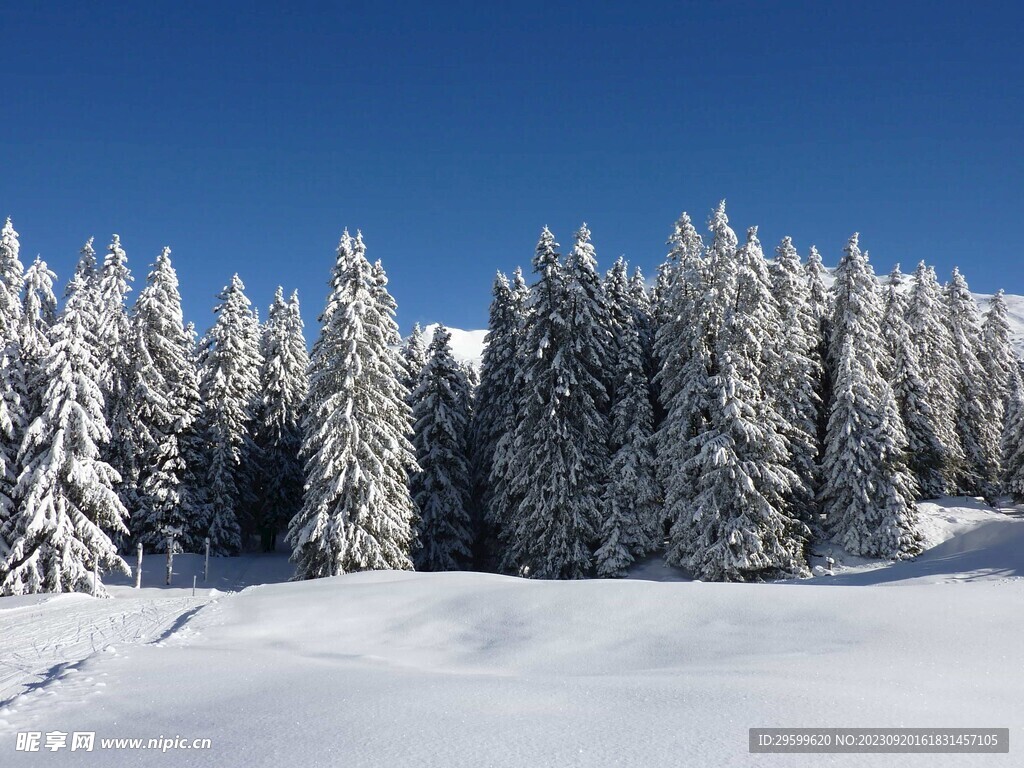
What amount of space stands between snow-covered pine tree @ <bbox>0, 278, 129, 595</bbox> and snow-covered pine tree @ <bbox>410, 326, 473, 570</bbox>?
12623 millimetres

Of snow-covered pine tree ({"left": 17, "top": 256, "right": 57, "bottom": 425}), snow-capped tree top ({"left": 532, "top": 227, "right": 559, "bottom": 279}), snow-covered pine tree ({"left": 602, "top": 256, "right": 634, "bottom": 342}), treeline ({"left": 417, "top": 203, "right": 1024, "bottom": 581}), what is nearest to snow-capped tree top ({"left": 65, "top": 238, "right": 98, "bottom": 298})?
snow-covered pine tree ({"left": 17, "top": 256, "right": 57, "bottom": 425})

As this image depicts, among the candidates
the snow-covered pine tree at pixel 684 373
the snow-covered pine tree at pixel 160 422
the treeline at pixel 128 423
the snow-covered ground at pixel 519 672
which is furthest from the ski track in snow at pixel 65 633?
the snow-covered pine tree at pixel 684 373

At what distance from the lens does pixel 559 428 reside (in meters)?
26.3

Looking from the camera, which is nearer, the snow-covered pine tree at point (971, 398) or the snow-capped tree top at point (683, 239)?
the snow-capped tree top at point (683, 239)

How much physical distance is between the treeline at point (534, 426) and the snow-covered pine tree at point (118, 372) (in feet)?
0.37

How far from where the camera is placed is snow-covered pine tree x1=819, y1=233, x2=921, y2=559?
83.9 ft

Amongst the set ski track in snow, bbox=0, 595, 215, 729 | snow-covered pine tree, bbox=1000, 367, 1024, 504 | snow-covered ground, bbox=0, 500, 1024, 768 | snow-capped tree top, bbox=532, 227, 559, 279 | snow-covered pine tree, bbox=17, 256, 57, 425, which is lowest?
ski track in snow, bbox=0, 595, 215, 729

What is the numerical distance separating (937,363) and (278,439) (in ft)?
132

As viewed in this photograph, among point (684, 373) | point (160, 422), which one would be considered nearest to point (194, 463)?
point (160, 422)

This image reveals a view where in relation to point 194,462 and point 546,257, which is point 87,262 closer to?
point 194,462

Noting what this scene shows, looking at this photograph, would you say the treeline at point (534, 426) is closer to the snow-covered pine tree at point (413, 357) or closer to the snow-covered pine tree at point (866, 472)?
the snow-covered pine tree at point (866, 472)

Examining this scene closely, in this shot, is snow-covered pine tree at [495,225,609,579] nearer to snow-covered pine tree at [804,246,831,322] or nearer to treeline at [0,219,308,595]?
snow-covered pine tree at [804,246,831,322]

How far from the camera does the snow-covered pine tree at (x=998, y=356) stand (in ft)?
135

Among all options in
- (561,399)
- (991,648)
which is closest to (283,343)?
(561,399)
